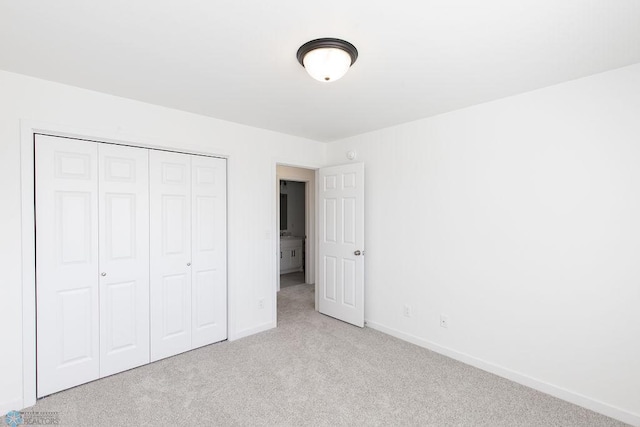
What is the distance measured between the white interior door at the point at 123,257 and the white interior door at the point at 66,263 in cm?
6

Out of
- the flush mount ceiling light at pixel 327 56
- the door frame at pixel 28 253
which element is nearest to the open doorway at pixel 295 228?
the door frame at pixel 28 253

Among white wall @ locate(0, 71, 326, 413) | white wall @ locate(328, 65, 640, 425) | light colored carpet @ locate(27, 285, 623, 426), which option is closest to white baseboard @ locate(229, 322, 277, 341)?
white wall @ locate(0, 71, 326, 413)

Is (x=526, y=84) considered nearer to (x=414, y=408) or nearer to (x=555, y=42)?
(x=555, y=42)

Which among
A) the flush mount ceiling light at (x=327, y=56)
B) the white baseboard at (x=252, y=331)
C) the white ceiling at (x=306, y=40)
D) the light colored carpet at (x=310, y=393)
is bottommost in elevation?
the light colored carpet at (x=310, y=393)

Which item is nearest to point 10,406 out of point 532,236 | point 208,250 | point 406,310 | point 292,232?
point 208,250

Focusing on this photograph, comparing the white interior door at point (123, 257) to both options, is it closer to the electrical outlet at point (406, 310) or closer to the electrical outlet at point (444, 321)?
the electrical outlet at point (406, 310)

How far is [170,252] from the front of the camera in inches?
117

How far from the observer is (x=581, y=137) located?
2.24 metres

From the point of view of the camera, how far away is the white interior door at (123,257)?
2588 millimetres

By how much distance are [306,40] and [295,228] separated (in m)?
5.60

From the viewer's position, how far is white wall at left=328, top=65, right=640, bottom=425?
2096mm

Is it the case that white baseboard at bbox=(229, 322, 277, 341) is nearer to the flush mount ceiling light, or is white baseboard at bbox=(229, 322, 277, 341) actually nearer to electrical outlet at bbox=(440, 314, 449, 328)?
electrical outlet at bbox=(440, 314, 449, 328)

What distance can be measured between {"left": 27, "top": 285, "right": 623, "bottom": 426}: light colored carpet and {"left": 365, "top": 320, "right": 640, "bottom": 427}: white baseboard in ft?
0.21

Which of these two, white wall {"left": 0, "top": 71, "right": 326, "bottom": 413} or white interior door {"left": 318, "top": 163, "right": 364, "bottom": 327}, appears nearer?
white wall {"left": 0, "top": 71, "right": 326, "bottom": 413}
